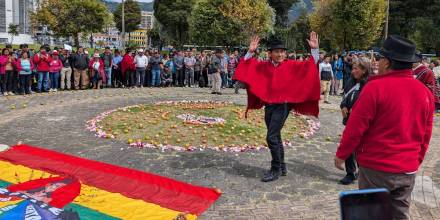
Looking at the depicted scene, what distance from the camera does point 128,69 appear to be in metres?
19.7

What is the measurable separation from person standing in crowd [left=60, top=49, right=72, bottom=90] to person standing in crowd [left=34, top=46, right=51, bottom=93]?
794mm

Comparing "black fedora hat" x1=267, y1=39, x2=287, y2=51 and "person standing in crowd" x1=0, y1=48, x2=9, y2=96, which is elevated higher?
"black fedora hat" x1=267, y1=39, x2=287, y2=51

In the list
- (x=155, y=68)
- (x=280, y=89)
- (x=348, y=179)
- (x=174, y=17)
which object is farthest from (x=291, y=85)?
(x=174, y=17)

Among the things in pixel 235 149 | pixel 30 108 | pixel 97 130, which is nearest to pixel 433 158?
pixel 235 149

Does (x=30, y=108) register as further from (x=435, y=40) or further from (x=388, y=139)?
(x=435, y=40)

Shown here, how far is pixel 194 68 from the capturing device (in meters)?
21.2

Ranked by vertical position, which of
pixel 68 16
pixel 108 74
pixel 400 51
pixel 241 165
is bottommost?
pixel 241 165

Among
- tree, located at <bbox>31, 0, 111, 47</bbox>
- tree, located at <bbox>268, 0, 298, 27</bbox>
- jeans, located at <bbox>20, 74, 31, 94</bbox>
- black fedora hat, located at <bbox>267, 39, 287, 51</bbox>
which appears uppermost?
tree, located at <bbox>268, 0, 298, 27</bbox>

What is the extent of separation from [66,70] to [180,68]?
560 centimetres

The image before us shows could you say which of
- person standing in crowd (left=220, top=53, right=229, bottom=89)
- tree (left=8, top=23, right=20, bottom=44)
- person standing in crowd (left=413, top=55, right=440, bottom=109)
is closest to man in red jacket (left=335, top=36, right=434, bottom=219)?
person standing in crowd (left=413, top=55, right=440, bottom=109)

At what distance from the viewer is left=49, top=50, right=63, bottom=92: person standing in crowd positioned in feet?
56.6

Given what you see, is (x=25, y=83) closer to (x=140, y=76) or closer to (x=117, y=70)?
(x=117, y=70)

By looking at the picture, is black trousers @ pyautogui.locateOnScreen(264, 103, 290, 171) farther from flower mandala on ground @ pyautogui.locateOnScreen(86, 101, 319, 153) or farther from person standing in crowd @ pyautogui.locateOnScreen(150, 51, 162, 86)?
person standing in crowd @ pyautogui.locateOnScreen(150, 51, 162, 86)

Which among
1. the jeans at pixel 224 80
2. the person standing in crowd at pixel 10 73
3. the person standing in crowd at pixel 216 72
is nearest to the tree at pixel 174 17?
the jeans at pixel 224 80
